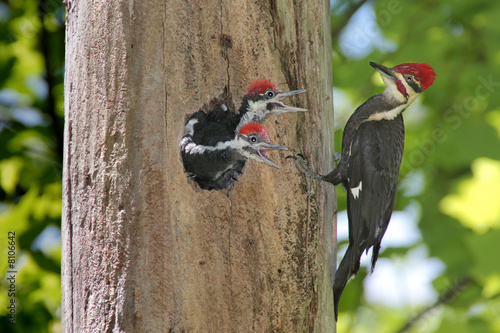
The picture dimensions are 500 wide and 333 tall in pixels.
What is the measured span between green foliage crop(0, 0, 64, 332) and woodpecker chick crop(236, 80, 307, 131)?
1.61 meters

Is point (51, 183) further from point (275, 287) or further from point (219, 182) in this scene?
point (275, 287)

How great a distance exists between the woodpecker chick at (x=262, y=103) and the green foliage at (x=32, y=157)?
5.28 feet

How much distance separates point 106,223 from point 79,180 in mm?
211

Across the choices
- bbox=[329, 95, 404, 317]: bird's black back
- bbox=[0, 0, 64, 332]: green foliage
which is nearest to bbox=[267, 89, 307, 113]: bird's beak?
bbox=[329, 95, 404, 317]: bird's black back

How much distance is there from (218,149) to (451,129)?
6.70ft

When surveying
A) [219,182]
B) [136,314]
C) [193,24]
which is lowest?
[136,314]

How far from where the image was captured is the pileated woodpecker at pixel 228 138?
1741 mm

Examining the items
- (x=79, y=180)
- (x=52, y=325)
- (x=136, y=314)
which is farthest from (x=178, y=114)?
(x=52, y=325)

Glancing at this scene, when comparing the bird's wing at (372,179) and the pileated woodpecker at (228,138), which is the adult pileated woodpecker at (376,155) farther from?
the pileated woodpecker at (228,138)

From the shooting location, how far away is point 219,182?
1.85m

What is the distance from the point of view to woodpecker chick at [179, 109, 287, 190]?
1735mm

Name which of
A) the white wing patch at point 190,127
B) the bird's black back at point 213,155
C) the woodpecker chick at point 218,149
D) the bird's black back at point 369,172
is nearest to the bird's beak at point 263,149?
the woodpecker chick at point 218,149

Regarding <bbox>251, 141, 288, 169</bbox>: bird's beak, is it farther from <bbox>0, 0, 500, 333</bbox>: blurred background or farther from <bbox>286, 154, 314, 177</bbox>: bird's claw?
<bbox>0, 0, 500, 333</bbox>: blurred background

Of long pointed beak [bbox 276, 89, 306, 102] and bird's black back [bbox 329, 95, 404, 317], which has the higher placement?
long pointed beak [bbox 276, 89, 306, 102]
